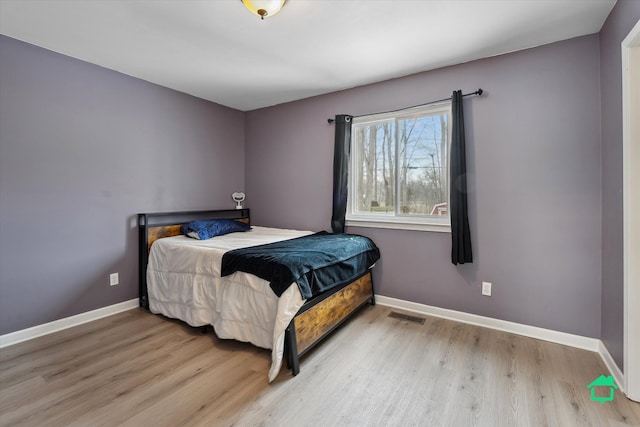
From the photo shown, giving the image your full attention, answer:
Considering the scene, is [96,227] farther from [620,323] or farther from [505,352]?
[620,323]

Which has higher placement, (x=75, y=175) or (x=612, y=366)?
(x=75, y=175)

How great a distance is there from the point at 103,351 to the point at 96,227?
1.18m

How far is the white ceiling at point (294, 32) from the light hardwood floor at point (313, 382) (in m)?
2.39

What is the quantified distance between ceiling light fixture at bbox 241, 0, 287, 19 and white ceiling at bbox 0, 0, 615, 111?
100mm

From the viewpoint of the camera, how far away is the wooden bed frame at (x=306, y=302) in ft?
6.53

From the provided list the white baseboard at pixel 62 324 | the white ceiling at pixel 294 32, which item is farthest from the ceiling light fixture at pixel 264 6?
the white baseboard at pixel 62 324

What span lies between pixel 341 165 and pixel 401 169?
25.5 inches

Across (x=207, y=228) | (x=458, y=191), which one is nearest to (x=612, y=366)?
(x=458, y=191)

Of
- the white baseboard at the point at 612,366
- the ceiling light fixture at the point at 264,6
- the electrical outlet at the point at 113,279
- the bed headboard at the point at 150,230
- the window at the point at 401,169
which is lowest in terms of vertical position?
the white baseboard at the point at 612,366

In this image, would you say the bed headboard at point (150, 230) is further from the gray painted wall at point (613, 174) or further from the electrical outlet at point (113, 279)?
the gray painted wall at point (613, 174)

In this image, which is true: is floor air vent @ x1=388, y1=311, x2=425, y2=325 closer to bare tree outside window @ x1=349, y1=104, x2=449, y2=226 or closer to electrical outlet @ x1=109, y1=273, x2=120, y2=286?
bare tree outside window @ x1=349, y1=104, x2=449, y2=226

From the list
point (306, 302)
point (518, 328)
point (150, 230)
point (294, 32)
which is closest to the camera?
point (306, 302)

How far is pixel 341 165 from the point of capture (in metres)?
3.29

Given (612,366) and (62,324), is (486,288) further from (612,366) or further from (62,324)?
(62,324)
